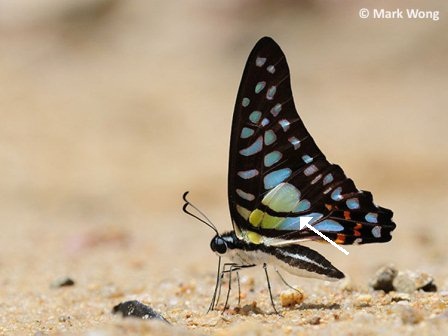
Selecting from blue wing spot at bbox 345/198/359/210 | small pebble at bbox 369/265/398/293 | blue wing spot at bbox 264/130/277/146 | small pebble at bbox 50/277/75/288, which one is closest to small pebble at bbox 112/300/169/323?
blue wing spot at bbox 264/130/277/146

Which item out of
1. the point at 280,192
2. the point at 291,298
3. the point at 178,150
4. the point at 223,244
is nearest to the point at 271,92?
the point at 280,192

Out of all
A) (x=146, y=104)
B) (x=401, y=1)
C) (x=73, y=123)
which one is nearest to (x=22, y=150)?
(x=73, y=123)

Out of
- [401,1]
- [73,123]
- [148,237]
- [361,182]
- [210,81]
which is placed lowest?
[148,237]

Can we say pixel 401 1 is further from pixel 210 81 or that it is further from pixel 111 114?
pixel 111 114

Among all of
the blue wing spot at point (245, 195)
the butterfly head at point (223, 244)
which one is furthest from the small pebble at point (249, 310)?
the blue wing spot at point (245, 195)

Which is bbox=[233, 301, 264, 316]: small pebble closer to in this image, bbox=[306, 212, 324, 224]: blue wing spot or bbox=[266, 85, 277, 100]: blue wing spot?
bbox=[306, 212, 324, 224]: blue wing spot
